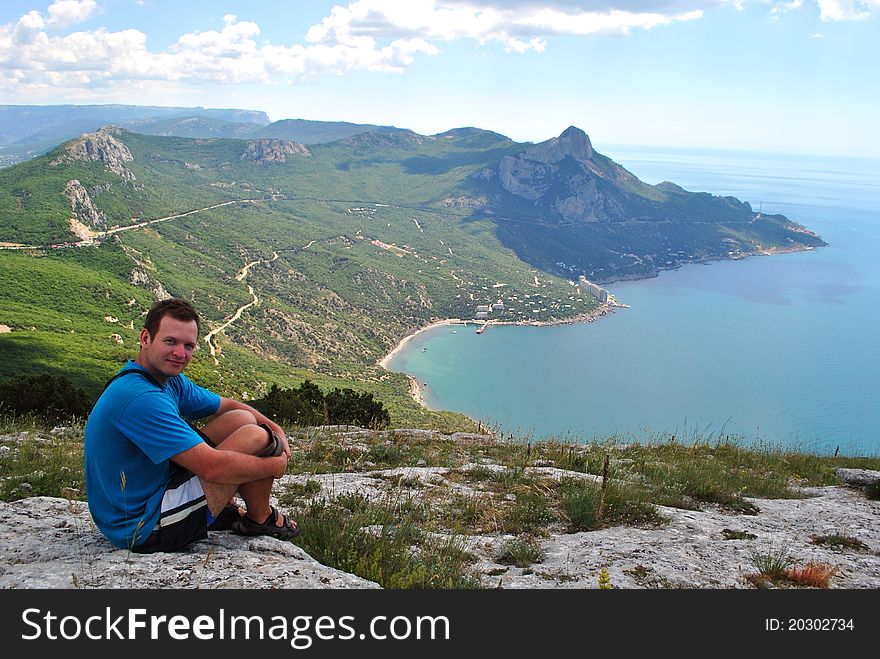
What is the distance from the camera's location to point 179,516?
4043mm

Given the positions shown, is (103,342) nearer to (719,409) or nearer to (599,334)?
(719,409)

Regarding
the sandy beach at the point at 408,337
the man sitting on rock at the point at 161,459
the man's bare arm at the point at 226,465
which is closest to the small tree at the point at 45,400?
the man sitting on rock at the point at 161,459

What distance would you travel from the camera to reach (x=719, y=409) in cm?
10275

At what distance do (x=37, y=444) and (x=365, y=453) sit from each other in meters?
5.31

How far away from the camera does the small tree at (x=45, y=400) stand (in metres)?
13.1

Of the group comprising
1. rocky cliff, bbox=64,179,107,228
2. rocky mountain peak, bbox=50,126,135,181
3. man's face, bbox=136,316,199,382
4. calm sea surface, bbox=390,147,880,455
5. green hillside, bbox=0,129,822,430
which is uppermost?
rocky mountain peak, bbox=50,126,135,181

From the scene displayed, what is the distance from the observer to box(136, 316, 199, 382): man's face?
4082 millimetres

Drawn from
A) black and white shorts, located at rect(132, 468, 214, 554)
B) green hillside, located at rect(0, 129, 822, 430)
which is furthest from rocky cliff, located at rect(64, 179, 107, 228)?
black and white shorts, located at rect(132, 468, 214, 554)

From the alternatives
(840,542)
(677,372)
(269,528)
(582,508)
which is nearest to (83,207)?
(677,372)

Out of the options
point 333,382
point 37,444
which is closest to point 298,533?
point 37,444

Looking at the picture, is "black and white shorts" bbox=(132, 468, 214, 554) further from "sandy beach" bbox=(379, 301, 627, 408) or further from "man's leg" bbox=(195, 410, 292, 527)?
"sandy beach" bbox=(379, 301, 627, 408)

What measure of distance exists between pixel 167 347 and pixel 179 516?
4.26ft

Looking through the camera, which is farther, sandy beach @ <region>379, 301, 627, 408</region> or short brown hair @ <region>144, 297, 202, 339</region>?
sandy beach @ <region>379, 301, 627, 408</region>

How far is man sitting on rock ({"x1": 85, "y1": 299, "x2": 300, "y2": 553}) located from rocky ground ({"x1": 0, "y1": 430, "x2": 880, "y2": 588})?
0.68ft
